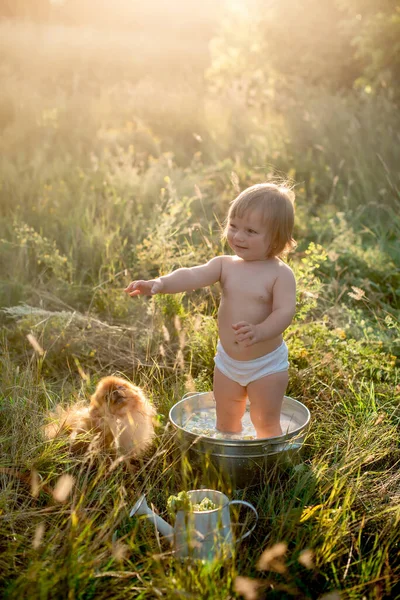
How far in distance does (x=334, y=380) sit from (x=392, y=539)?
113cm

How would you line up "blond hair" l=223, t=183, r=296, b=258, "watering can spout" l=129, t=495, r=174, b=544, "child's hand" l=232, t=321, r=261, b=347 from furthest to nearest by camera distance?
"blond hair" l=223, t=183, r=296, b=258 < "child's hand" l=232, t=321, r=261, b=347 < "watering can spout" l=129, t=495, r=174, b=544

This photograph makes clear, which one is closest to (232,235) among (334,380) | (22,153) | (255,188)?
(255,188)

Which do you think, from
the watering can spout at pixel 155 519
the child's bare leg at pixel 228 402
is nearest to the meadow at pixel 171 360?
the watering can spout at pixel 155 519

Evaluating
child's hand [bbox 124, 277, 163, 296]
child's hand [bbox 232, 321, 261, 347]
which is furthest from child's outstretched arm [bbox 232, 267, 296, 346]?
child's hand [bbox 124, 277, 163, 296]

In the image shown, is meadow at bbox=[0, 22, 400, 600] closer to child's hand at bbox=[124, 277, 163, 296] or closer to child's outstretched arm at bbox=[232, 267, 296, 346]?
child's hand at bbox=[124, 277, 163, 296]

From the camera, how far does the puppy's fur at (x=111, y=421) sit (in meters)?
2.57

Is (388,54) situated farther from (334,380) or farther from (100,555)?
(100,555)

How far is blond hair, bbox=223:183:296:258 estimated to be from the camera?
256cm

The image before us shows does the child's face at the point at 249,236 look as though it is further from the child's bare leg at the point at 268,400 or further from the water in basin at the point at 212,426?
the water in basin at the point at 212,426

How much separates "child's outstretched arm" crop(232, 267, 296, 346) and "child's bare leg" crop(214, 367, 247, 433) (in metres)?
0.35

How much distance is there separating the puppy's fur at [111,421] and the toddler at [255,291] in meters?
0.38

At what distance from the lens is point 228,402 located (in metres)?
2.77

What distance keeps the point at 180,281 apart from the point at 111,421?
674 mm

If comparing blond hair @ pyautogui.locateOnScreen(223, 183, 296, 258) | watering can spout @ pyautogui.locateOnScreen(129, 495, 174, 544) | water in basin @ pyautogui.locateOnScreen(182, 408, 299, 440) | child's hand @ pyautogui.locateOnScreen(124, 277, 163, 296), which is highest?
blond hair @ pyautogui.locateOnScreen(223, 183, 296, 258)
